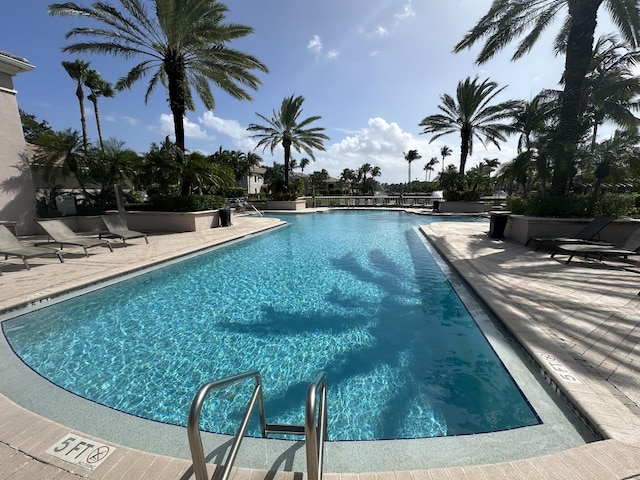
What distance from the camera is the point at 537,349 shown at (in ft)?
11.4

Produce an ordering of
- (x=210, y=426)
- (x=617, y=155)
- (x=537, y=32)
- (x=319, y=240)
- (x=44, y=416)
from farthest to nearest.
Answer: (x=319, y=240) < (x=537, y=32) < (x=617, y=155) < (x=210, y=426) < (x=44, y=416)

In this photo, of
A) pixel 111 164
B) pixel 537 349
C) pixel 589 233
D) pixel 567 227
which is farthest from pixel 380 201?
pixel 537 349

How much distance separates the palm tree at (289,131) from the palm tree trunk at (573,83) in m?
21.0

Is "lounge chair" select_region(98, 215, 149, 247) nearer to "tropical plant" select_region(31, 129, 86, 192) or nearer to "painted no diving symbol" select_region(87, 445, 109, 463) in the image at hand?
"tropical plant" select_region(31, 129, 86, 192)

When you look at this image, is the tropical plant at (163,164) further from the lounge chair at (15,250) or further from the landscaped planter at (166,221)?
the lounge chair at (15,250)

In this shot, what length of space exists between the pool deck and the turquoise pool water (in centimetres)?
56

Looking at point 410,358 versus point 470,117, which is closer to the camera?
point 410,358

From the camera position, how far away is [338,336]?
4.68 metres

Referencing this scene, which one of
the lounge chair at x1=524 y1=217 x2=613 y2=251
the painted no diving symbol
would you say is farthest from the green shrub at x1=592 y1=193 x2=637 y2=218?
the painted no diving symbol

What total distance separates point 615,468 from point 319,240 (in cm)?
1149

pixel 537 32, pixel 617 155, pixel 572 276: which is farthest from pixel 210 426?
pixel 537 32

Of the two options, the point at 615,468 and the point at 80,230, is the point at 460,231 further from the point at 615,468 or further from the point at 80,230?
the point at 80,230

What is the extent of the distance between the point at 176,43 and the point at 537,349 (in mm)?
16363

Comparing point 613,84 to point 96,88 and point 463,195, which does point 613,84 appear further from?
point 96,88
